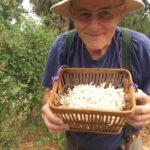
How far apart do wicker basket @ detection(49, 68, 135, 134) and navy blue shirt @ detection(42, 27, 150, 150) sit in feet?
0.42

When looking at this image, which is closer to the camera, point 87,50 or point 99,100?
point 99,100

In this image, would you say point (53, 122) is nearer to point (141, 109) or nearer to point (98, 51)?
point (141, 109)

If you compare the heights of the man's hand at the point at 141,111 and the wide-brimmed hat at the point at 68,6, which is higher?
the wide-brimmed hat at the point at 68,6

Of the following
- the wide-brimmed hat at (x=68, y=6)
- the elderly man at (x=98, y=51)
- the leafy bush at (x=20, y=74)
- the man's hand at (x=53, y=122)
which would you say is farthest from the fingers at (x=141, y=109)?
the leafy bush at (x=20, y=74)

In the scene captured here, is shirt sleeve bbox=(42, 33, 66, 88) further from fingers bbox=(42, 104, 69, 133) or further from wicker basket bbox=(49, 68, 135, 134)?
fingers bbox=(42, 104, 69, 133)

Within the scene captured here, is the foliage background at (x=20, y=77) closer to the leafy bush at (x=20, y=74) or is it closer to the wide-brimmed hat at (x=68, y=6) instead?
the leafy bush at (x=20, y=74)

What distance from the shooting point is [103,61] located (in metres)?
2.87

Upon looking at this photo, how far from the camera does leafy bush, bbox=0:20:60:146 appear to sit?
464 cm

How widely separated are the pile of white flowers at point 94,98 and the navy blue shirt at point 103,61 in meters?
0.25

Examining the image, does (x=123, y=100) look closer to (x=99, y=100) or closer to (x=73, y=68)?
(x=99, y=100)

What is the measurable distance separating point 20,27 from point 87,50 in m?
2.76

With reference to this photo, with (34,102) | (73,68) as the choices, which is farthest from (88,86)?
(34,102)

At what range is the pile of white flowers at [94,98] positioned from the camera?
238 centimetres

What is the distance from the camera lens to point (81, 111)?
223 cm
